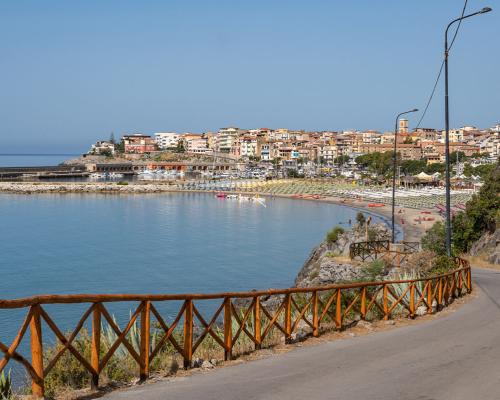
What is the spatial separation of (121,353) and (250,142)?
552ft

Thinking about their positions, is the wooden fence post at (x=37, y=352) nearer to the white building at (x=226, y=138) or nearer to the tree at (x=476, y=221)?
the tree at (x=476, y=221)

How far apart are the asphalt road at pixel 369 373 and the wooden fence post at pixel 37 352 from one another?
0.63 metres

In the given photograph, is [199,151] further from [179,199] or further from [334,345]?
[334,345]

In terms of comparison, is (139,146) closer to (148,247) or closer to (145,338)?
(148,247)

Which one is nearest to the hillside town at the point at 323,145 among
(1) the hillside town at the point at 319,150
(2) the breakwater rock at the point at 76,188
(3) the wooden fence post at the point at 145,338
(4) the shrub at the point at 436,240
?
(1) the hillside town at the point at 319,150

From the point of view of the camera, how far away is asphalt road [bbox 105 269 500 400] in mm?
5836

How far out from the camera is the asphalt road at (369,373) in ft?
19.1

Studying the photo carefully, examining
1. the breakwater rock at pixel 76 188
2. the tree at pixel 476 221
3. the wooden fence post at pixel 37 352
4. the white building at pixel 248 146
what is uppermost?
the white building at pixel 248 146

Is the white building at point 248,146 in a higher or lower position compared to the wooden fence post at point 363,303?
higher

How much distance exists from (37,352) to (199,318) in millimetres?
2143

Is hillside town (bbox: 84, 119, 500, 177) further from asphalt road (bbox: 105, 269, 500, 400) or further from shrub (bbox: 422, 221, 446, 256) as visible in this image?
asphalt road (bbox: 105, 269, 500, 400)

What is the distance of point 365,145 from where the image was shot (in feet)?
539

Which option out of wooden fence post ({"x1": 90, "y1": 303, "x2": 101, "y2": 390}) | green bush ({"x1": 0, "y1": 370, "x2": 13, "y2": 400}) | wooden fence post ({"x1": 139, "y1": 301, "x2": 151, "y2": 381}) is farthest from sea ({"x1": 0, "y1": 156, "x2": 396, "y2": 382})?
green bush ({"x1": 0, "y1": 370, "x2": 13, "y2": 400})

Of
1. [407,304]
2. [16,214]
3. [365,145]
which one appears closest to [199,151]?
[365,145]
